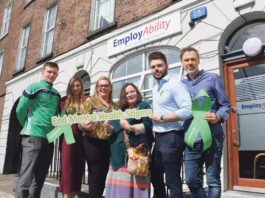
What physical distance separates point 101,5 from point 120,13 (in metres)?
1.28

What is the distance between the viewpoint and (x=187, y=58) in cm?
212

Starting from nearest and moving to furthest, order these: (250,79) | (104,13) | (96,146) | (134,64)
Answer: (96,146) → (250,79) → (134,64) → (104,13)

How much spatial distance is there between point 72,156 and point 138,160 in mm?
1033

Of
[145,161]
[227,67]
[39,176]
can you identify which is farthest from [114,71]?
[145,161]

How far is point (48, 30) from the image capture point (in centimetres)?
884

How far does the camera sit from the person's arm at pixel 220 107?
6.24ft

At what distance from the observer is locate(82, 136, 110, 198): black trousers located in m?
2.45

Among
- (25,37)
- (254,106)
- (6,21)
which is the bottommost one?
(254,106)

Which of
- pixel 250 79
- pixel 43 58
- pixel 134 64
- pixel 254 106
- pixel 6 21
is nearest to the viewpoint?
pixel 254 106

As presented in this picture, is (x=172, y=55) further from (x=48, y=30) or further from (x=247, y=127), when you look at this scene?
(x=48, y=30)

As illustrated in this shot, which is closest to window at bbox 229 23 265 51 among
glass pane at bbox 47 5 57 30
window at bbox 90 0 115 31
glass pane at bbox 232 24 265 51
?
glass pane at bbox 232 24 265 51

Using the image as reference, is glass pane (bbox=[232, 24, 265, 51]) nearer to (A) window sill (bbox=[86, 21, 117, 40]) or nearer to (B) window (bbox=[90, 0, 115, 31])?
(A) window sill (bbox=[86, 21, 117, 40])

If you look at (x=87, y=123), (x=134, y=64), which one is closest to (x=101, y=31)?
(x=134, y=64)

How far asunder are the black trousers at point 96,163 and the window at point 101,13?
4.90 metres
